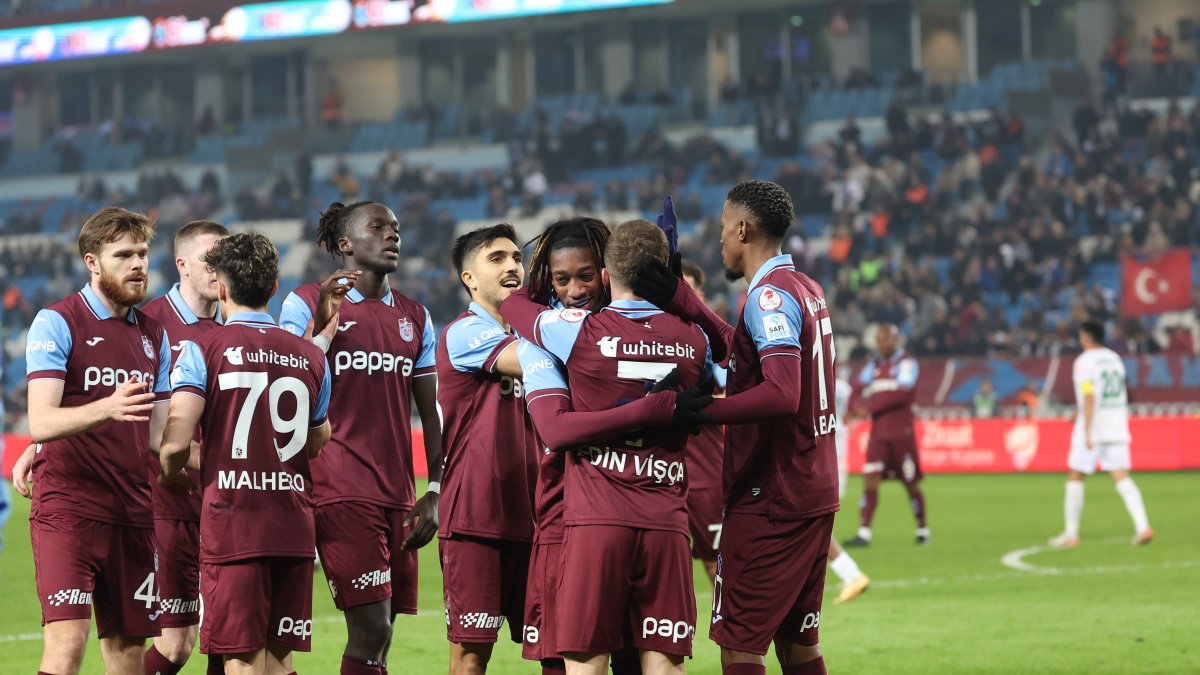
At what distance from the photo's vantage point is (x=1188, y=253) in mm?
28000

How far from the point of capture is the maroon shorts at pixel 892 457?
53.6 ft

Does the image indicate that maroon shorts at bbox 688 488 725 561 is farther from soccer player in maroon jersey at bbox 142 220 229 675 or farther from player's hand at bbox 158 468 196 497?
player's hand at bbox 158 468 196 497

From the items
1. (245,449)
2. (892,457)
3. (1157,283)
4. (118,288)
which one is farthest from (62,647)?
(1157,283)

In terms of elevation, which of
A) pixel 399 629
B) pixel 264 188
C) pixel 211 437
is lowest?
pixel 399 629

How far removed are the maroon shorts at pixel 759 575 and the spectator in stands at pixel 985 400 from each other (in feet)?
71.2

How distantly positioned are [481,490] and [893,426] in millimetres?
10487

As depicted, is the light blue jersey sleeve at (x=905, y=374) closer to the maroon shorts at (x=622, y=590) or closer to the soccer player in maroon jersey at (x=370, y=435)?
the soccer player in maroon jersey at (x=370, y=435)

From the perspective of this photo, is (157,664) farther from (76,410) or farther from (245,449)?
(245,449)

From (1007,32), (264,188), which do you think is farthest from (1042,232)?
(264,188)

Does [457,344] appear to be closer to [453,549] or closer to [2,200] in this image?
[453,549]

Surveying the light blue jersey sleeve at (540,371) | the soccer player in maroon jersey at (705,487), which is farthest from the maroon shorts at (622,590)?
the soccer player in maroon jersey at (705,487)

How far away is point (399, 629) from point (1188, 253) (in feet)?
69.3

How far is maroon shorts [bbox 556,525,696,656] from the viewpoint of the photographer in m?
5.54

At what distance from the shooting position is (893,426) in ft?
54.3
